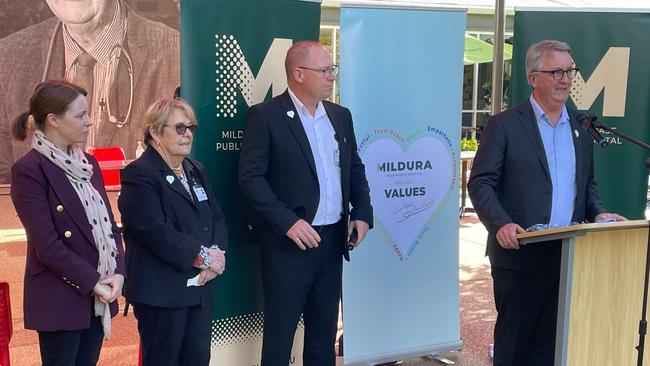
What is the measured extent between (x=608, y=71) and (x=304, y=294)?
270cm

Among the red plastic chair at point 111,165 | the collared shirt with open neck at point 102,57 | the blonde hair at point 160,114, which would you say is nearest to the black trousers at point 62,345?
the blonde hair at point 160,114

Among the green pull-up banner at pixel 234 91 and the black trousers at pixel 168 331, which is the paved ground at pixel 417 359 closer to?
the green pull-up banner at pixel 234 91

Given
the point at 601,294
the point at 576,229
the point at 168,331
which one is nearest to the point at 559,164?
the point at 601,294

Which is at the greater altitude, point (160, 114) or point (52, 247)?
point (160, 114)

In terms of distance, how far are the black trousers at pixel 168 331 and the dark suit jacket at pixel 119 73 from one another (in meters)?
8.74

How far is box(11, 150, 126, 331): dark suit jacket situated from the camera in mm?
2303

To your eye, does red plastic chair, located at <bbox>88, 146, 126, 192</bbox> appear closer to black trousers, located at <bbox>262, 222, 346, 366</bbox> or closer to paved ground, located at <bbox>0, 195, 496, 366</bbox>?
paved ground, located at <bbox>0, 195, 496, 366</bbox>

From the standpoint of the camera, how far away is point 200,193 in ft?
Result: 8.95

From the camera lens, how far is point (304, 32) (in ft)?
11.1

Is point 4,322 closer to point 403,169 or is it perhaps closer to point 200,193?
point 200,193

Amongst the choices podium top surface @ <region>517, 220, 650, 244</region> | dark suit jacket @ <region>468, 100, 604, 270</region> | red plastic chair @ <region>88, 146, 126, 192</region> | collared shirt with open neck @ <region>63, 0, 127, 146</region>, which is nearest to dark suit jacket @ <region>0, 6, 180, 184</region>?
collared shirt with open neck @ <region>63, 0, 127, 146</region>

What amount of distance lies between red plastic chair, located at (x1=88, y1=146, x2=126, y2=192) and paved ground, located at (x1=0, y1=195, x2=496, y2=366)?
1161mm

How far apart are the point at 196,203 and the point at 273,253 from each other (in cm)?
51

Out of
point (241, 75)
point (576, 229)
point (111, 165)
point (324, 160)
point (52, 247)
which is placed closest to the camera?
point (576, 229)
